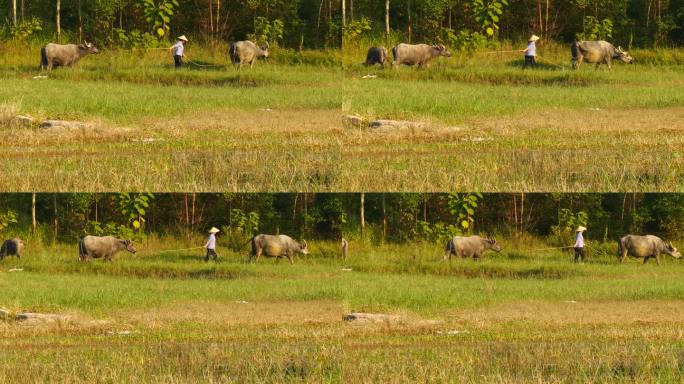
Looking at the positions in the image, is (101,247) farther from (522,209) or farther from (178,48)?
(522,209)

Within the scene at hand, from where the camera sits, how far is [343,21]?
1057 inches

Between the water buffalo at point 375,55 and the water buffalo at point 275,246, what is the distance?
14.0ft

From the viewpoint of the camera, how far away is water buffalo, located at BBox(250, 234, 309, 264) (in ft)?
91.3

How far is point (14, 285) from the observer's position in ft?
92.5

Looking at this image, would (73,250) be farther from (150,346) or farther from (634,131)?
(634,131)

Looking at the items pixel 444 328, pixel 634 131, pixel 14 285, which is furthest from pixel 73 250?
pixel 634 131

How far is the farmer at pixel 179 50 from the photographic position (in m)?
30.3

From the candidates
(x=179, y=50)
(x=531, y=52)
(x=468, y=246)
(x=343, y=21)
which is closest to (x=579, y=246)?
(x=468, y=246)

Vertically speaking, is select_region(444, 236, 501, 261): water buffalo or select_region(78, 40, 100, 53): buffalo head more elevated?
select_region(78, 40, 100, 53): buffalo head

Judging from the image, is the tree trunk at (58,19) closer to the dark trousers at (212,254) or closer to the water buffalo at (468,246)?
the dark trousers at (212,254)

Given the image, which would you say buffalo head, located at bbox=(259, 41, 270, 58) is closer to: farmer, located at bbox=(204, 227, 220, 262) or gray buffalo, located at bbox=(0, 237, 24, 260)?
farmer, located at bbox=(204, 227, 220, 262)

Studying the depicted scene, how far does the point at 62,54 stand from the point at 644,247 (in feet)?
47.0

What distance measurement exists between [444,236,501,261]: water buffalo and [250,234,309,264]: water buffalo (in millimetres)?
4127

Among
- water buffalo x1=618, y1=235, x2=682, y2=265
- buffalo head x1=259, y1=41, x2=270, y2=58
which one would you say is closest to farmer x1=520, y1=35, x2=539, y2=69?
water buffalo x1=618, y1=235, x2=682, y2=265
